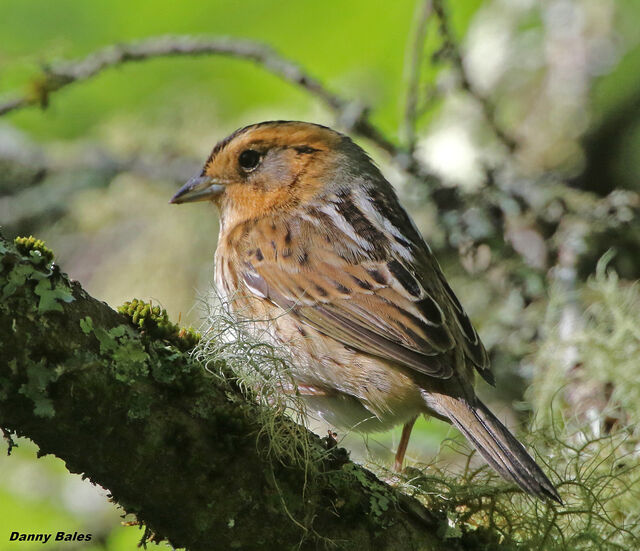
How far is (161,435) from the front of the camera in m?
2.07

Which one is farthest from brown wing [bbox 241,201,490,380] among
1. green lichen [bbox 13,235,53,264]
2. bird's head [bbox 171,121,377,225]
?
green lichen [bbox 13,235,53,264]

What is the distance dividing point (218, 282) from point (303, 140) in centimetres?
88

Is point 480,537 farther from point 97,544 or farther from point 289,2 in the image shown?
point 289,2

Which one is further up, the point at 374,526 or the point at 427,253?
the point at 427,253

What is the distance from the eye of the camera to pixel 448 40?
14.9 feet

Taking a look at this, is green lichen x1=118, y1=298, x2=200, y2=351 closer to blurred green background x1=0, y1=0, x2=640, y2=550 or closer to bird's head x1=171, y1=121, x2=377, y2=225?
bird's head x1=171, y1=121, x2=377, y2=225

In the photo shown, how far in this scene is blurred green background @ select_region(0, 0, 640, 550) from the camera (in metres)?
5.43

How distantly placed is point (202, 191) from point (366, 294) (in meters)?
1.18

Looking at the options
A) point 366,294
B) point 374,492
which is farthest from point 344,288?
point 374,492

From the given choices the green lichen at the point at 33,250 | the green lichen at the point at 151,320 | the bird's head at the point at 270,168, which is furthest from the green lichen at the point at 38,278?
the bird's head at the point at 270,168

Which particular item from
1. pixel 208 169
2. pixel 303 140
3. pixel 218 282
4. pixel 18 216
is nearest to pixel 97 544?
pixel 218 282

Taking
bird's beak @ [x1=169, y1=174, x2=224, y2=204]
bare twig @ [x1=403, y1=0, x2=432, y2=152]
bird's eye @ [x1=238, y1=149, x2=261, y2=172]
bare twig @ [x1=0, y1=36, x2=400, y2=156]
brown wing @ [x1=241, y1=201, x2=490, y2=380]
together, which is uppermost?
bare twig @ [x1=403, y1=0, x2=432, y2=152]

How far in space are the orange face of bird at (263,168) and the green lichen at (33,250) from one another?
2.02m

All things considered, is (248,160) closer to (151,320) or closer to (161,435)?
(151,320)
